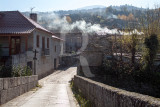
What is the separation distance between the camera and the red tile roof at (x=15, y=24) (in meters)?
19.7

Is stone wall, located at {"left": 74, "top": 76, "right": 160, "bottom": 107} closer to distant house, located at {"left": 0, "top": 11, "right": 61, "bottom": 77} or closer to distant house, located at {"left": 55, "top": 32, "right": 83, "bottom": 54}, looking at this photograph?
distant house, located at {"left": 0, "top": 11, "right": 61, "bottom": 77}

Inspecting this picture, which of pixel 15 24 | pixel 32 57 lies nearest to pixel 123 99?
pixel 32 57

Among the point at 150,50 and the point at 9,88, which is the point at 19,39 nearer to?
the point at 150,50

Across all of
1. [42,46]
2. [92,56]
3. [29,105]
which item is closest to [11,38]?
[42,46]

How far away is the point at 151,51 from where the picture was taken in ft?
51.3

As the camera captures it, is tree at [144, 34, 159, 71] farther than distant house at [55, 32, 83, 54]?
No

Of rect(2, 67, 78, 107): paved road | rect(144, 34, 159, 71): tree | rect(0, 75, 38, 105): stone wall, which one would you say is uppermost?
rect(144, 34, 159, 71): tree

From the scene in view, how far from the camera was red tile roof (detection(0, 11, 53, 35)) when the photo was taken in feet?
64.5

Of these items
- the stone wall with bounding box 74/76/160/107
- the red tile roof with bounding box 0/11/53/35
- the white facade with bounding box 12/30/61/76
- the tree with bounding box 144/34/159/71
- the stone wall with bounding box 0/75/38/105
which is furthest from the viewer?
the red tile roof with bounding box 0/11/53/35

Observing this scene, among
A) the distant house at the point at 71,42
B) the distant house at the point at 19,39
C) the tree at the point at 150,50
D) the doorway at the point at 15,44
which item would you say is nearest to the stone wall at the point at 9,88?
the distant house at the point at 19,39

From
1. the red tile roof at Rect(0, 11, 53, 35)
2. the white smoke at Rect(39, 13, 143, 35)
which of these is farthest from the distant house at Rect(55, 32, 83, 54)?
the red tile roof at Rect(0, 11, 53, 35)

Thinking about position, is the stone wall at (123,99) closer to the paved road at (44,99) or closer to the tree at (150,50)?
the paved road at (44,99)

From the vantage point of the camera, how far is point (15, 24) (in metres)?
21.3

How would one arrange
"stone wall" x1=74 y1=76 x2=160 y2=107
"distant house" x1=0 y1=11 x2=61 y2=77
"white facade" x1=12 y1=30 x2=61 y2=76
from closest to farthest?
"stone wall" x1=74 y1=76 x2=160 y2=107, "white facade" x1=12 y1=30 x2=61 y2=76, "distant house" x1=0 y1=11 x2=61 y2=77
